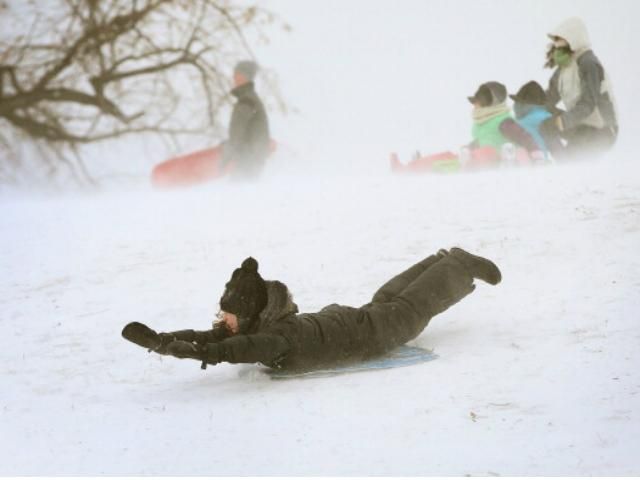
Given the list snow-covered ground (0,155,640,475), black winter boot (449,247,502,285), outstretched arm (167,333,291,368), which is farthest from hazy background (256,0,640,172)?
outstretched arm (167,333,291,368)

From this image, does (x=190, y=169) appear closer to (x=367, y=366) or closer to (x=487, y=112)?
(x=487, y=112)

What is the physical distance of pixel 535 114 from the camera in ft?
21.1

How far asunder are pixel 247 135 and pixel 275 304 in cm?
408

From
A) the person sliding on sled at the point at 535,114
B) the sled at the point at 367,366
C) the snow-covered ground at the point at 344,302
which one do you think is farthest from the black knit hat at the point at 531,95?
the sled at the point at 367,366

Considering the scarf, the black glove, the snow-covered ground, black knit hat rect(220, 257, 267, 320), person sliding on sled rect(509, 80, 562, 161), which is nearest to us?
the snow-covered ground

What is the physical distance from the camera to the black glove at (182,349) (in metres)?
2.84

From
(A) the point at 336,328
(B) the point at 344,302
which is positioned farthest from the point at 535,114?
(A) the point at 336,328

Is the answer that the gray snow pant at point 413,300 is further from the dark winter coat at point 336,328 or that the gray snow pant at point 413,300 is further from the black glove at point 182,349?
the black glove at point 182,349

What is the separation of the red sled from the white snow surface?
0.12 m

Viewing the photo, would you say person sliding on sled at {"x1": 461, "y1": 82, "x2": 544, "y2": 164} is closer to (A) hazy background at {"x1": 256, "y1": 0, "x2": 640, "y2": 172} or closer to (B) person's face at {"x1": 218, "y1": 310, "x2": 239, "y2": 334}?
(A) hazy background at {"x1": 256, "y1": 0, "x2": 640, "y2": 172}

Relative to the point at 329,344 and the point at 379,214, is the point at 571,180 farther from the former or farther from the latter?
the point at 329,344

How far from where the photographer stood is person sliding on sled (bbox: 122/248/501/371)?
2.94 m

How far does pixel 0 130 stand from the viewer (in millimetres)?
6836

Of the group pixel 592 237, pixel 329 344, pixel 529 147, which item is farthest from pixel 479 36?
pixel 329 344
